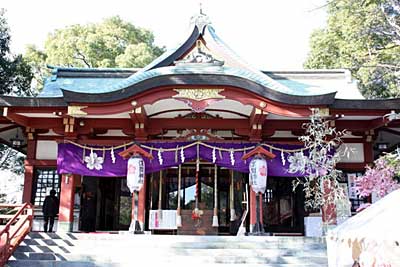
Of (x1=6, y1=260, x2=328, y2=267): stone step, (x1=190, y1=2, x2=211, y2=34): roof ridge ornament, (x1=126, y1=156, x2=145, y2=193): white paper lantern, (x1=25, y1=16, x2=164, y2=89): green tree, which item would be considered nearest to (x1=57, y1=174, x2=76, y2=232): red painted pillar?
(x1=126, y1=156, x2=145, y2=193): white paper lantern

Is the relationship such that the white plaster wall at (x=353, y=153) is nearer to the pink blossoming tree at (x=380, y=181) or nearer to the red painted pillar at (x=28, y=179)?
the pink blossoming tree at (x=380, y=181)

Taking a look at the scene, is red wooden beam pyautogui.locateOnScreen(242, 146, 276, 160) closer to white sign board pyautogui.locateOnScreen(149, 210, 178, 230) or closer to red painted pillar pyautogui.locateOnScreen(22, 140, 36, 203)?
white sign board pyautogui.locateOnScreen(149, 210, 178, 230)

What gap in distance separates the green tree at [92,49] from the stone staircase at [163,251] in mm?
15494

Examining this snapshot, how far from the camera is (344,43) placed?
15938mm

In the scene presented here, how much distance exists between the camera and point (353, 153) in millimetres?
10641

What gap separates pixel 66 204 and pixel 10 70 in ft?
27.3

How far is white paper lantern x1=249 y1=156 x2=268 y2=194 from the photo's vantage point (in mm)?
9375

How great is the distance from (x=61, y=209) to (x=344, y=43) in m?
12.2

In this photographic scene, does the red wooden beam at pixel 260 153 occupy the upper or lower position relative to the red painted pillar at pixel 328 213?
upper

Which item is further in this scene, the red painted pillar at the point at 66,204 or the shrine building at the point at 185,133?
the red painted pillar at the point at 66,204

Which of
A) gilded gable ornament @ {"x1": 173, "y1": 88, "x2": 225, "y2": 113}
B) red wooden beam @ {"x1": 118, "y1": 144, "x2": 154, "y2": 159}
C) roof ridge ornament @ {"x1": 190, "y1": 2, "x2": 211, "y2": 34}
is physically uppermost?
roof ridge ornament @ {"x1": 190, "y1": 2, "x2": 211, "y2": 34}

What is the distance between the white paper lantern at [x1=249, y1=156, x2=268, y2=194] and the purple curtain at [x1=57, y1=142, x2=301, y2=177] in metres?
0.40

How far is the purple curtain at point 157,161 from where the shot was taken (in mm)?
9914

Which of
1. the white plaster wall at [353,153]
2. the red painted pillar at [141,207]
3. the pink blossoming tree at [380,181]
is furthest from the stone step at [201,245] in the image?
the white plaster wall at [353,153]
